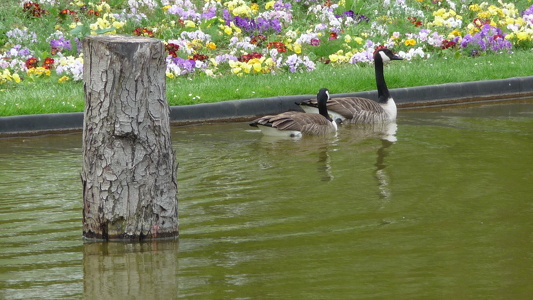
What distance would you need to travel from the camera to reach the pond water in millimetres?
5238

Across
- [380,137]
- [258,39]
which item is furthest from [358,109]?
[258,39]

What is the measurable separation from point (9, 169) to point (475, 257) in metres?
4.97

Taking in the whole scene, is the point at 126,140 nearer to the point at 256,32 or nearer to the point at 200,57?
the point at 200,57

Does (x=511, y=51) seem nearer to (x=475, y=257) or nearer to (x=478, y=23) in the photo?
(x=478, y=23)

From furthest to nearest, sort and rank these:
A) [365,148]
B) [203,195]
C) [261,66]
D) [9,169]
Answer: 1. [261,66]
2. [365,148]
3. [9,169]
4. [203,195]

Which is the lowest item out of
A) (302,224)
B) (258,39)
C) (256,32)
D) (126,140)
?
(302,224)

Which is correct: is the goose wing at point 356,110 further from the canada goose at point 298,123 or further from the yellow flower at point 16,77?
the yellow flower at point 16,77

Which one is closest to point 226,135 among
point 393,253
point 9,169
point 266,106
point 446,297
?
point 266,106

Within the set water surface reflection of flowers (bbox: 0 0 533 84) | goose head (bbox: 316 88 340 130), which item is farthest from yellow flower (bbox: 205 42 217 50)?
goose head (bbox: 316 88 340 130)

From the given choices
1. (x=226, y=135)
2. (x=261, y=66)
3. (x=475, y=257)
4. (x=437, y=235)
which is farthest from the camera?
(x=261, y=66)

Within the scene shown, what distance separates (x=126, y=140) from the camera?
19.7 ft

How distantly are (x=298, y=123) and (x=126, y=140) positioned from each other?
16.5 ft

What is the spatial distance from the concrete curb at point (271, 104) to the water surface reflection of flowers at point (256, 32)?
171 centimetres

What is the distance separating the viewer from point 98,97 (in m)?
5.98
